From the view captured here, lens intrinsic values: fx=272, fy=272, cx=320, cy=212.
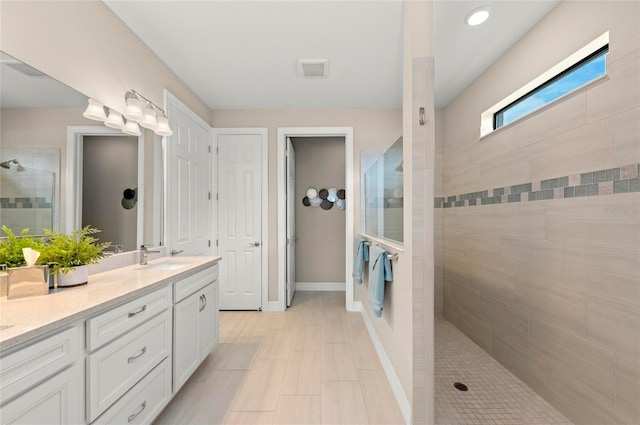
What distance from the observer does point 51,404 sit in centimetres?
94

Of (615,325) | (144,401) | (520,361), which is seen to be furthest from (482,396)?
(144,401)

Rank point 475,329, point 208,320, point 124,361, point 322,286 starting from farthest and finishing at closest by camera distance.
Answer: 1. point 322,286
2. point 475,329
3. point 208,320
4. point 124,361

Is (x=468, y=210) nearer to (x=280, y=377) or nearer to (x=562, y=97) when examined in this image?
(x=562, y=97)

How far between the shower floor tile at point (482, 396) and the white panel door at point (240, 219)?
2300 millimetres

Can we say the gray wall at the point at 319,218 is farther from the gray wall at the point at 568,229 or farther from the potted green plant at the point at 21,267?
the potted green plant at the point at 21,267

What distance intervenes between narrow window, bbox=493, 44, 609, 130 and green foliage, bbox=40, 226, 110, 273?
2986 mm

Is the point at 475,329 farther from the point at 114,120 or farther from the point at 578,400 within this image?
the point at 114,120

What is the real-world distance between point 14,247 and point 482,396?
9.32 ft

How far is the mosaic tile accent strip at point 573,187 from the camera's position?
53.3 inches

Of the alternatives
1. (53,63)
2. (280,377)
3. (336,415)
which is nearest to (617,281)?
(336,415)

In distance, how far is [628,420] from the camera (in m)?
1.33

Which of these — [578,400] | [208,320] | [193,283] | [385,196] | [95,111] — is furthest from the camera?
[385,196]

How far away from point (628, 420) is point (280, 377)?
1982mm

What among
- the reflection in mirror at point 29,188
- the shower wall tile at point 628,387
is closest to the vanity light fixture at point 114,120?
the reflection in mirror at point 29,188
